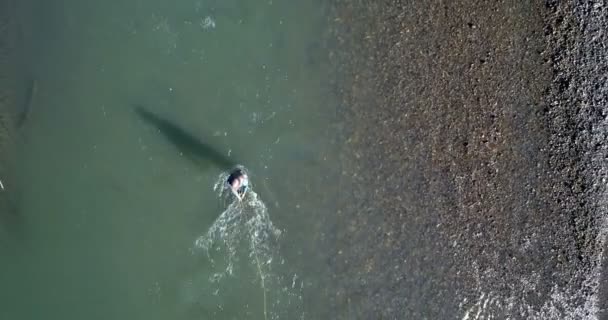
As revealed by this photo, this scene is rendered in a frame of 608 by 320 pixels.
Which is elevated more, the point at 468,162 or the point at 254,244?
the point at 468,162

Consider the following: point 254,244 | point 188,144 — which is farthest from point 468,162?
point 188,144

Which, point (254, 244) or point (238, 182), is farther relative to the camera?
point (254, 244)

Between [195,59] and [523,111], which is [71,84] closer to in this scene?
[195,59]

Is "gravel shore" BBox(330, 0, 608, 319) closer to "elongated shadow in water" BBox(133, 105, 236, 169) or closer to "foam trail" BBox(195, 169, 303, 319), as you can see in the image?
"foam trail" BBox(195, 169, 303, 319)

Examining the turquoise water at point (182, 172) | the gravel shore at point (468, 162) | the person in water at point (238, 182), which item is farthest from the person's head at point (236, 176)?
the gravel shore at point (468, 162)

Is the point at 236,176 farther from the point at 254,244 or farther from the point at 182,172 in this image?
the point at 254,244

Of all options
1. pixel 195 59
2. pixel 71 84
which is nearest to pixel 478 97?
pixel 195 59

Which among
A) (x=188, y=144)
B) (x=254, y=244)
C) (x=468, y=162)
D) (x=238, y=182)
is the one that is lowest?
(x=254, y=244)
